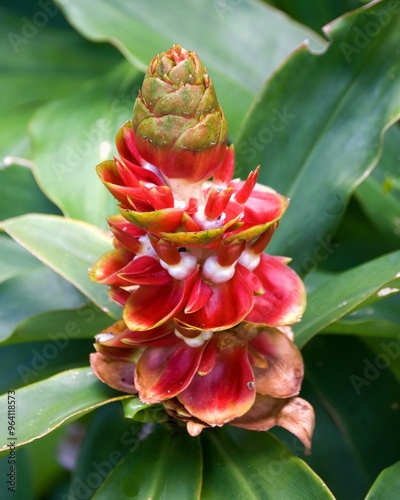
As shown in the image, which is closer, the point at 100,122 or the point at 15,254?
the point at 15,254

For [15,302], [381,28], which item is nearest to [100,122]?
[15,302]

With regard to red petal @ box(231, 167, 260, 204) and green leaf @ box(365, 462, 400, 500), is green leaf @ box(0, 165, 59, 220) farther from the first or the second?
green leaf @ box(365, 462, 400, 500)

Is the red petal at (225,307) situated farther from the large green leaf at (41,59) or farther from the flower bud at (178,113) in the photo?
the large green leaf at (41,59)

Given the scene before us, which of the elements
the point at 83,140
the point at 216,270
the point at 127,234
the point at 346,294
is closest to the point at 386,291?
the point at 346,294

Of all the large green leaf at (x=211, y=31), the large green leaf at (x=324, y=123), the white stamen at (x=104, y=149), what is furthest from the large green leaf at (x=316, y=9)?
the white stamen at (x=104, y=149)

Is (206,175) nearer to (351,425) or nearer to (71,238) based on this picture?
(71,238)

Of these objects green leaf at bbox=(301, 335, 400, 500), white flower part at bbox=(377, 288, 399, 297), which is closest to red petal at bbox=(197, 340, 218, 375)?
white flower part at bbox=(377, 288, 399, 297)

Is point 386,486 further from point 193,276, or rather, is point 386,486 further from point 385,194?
point 385,194
